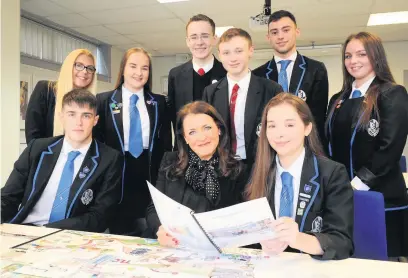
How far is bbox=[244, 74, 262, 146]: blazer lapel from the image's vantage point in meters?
2.23

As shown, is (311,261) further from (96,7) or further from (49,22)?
(49,22)

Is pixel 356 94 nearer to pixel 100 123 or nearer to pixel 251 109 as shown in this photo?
pixel 251 109

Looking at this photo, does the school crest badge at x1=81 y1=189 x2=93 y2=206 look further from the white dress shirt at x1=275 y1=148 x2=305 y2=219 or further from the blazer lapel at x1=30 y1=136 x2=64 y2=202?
the white dress shirt at x1=275 y1=148 x2=305 y2=219

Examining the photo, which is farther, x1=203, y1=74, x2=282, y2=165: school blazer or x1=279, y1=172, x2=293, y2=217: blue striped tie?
x1=203, y1=74, x2=282, y2=165: school blazer

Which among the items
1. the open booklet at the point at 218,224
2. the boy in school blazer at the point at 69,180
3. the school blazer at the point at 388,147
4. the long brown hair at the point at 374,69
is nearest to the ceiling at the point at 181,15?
the long brown hair at the point at 374,69

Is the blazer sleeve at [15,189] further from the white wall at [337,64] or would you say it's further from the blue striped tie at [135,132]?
the white wall at [337,64]

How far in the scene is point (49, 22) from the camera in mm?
6277

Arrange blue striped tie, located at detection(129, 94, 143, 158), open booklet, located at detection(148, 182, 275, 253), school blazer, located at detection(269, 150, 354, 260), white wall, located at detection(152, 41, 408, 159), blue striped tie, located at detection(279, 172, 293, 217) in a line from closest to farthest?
A: open booklet, located at detection(148, 182, 275, 253)
school blazer, located at detection(269, 150, 354, 260)
blue striped tie, located at detection(279, 172, 293, 217)
blue striped tie, located at detection(129, 94, 143, 158)
white wall, located at detection(152, 41, 408, 159)

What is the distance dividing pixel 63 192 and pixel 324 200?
1.32 m

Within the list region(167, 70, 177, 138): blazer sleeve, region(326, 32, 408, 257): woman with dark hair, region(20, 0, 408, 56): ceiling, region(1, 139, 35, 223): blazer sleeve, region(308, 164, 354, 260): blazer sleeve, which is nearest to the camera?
region(308, 164, 354, 260): blazer sleeve

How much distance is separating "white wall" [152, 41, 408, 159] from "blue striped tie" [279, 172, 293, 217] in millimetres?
6244

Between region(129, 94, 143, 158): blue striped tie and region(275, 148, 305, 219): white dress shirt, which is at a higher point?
region(129, 94, 143, 158): blue striped tie

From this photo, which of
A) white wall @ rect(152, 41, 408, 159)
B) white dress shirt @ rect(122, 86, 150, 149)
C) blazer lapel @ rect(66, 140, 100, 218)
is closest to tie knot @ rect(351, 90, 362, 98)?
white dress shirt @ rect(122, 86, 150, 149)

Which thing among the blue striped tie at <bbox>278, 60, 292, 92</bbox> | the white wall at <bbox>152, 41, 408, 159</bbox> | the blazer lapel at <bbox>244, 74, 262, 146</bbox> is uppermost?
the white wall at <bbox>152, 41, 408, 159</bbox>
